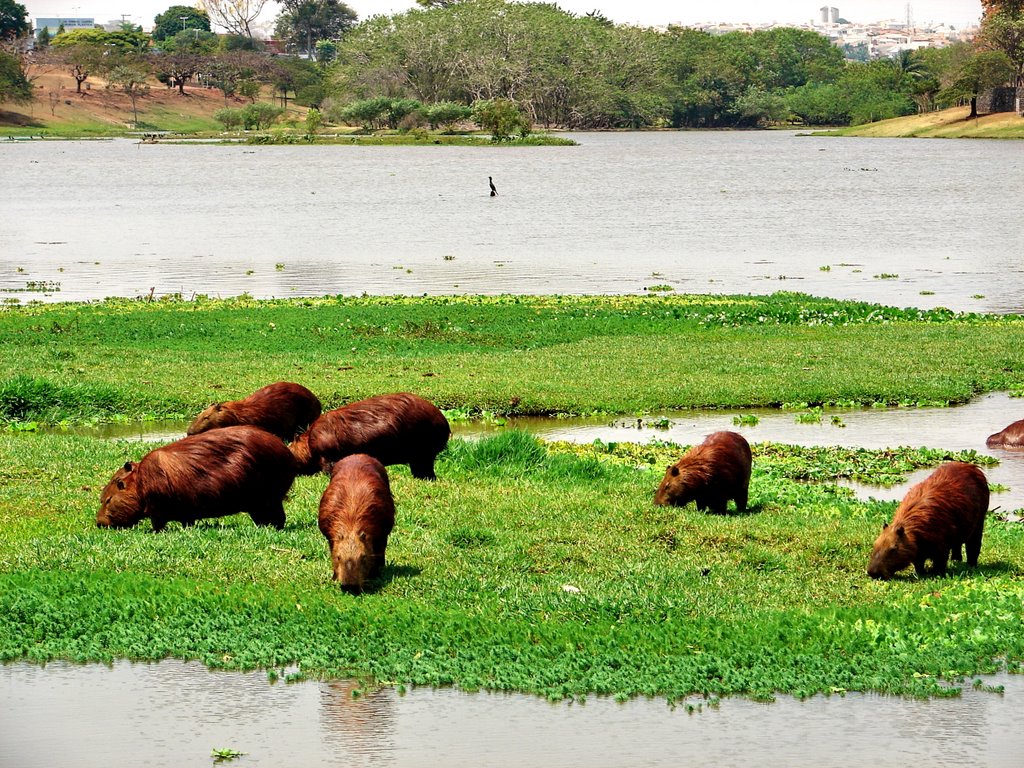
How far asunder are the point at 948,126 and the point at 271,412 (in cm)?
16682

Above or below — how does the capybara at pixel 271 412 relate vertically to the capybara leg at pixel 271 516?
above

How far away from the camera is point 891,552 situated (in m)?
10.9

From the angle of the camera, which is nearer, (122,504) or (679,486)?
(122,504)

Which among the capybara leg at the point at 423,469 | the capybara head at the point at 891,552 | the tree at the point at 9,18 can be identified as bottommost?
the capybara leg at the point at 423,469

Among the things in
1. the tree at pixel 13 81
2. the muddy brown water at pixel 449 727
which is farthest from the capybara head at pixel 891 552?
the tree at pixel 13 81

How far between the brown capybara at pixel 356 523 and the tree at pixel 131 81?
184 metres

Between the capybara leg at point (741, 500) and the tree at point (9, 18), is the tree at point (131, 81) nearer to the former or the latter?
the tree at point (9, 18)

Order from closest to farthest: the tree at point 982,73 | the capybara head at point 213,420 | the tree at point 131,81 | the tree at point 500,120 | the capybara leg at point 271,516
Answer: the capybara leg at point 271,516 → the capybara head at point 213,420 → the tree at point 982,73 → the tree at point 500,120 → the tree at point 131,81

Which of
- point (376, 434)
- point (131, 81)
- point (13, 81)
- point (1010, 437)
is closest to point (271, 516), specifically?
point (376, 434)

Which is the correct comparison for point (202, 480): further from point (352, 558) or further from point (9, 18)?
point (9, 18)

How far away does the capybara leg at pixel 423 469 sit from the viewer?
14484mm

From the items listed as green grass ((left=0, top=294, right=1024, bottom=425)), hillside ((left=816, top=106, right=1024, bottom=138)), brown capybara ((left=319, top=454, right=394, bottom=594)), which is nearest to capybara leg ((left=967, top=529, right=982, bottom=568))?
brown capybara ((left=319, top=454, right=394, bottom=594))

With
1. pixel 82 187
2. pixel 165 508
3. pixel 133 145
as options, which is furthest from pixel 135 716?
pixel 133 145

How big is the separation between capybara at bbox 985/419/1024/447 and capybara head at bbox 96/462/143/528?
35.5ft
